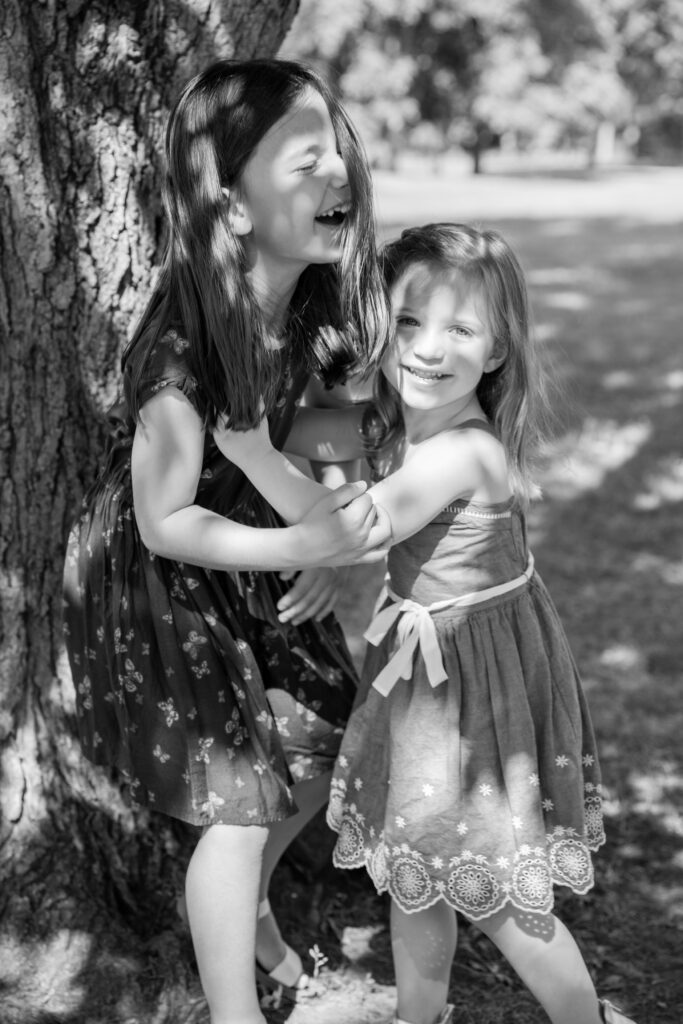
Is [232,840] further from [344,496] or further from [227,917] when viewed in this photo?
[344,496]

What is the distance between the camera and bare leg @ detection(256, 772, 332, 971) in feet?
7.68

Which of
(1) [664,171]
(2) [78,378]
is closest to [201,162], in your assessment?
(2) [78,378]

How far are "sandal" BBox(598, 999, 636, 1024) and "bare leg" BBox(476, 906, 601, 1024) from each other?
0.09 meters

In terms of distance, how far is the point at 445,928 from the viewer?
2.15m

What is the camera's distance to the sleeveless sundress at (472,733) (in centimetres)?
202

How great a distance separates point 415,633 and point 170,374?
24.5 inches

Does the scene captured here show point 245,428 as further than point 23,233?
No

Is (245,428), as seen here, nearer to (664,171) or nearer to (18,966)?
(18,966)

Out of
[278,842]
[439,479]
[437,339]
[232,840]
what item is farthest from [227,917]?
[437,339]

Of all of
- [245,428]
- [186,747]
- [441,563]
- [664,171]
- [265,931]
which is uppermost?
[245,428]

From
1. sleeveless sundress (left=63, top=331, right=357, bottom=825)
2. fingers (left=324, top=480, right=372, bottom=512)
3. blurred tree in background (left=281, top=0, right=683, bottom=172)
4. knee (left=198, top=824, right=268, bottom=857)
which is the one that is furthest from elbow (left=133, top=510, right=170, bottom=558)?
blurred tree in background (left=281, top=0, right=683, bottom=172)

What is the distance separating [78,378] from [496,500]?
2.78 feet

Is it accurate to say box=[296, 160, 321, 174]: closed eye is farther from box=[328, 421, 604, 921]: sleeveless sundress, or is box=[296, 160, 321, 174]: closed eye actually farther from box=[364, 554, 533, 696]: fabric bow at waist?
box=[364, 554, 533, 696]: fabric bow at waist

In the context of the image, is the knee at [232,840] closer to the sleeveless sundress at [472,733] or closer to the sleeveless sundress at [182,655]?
the sleeveless sundress at [182,655]
